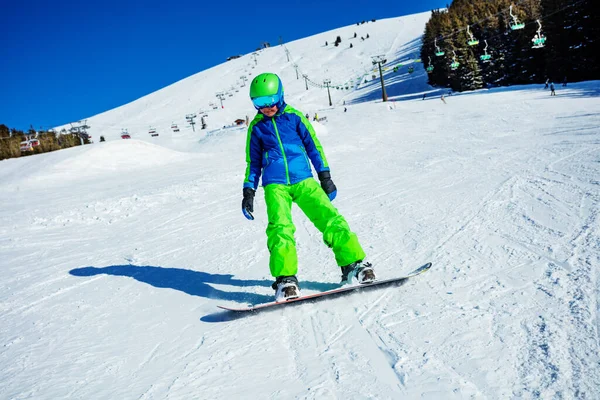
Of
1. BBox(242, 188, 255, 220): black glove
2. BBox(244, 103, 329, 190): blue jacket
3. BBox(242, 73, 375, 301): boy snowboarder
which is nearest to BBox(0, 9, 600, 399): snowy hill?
BBox(242, 73, 375, 301): boy snowboarder

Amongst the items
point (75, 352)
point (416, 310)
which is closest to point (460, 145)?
point (416, 310)

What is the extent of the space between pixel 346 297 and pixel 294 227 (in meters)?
0.67

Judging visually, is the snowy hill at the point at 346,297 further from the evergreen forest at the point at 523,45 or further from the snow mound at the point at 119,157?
the evergreen forest at the point at 523,45

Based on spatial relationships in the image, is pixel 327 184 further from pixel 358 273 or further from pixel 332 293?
pixel 332 293

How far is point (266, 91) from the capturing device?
3158 millimetres

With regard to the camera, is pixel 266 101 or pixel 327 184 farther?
pixel 327 184

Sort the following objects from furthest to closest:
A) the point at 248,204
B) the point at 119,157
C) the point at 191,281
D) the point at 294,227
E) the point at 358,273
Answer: the point at 119,157
the point at 191,281
the point at 248,204
the point at 294,227
the point at 358,273

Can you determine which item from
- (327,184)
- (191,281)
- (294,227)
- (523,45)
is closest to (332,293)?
(294,227)

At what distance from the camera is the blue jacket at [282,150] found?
127 inches

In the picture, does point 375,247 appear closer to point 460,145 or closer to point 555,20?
point 460,145

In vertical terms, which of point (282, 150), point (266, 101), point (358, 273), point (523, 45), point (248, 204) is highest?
point (523, 45)

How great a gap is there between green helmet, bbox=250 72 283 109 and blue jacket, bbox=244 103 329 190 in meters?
0.14

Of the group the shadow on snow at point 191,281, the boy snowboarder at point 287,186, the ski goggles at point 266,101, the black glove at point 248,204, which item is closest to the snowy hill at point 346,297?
the shadow on snow at point 191,281

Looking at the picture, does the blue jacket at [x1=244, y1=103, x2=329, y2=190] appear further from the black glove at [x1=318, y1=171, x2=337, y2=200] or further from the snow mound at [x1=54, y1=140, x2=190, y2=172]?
the snow mound at [x1=54, y1=140, x2=190, y2=172]
